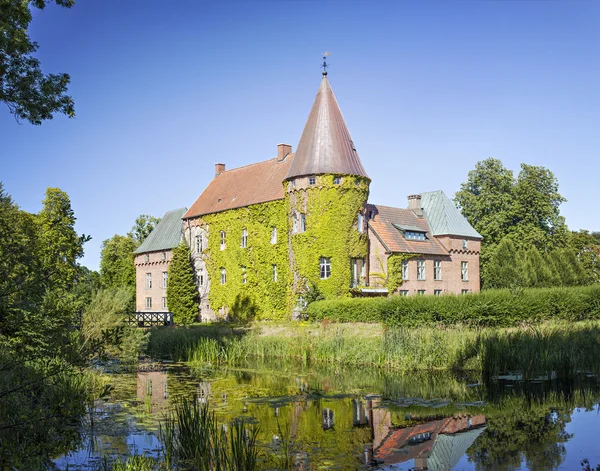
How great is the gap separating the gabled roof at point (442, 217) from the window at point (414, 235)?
3.87ft

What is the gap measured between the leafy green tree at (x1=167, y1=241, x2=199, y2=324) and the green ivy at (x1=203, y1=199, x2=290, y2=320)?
124cm

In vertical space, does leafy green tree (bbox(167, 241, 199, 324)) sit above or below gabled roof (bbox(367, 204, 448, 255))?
below

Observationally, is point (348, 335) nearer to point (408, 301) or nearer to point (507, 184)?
point (408, 301)

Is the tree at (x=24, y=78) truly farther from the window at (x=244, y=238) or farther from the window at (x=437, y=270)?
the window at (x=437, y=270)

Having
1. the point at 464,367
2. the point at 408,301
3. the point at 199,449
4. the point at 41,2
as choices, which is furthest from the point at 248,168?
the point at 199,449

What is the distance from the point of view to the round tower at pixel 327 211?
34406mm

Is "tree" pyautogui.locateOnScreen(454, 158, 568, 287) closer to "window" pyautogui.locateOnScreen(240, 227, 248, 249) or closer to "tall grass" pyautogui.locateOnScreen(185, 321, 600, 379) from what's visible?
"window" pyautogui.locateOnScreen(240, 227, 248, 249)

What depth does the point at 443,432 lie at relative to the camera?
1080cm

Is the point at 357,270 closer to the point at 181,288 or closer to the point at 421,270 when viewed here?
the point at 421,270

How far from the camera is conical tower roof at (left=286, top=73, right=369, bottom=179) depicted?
114 feet

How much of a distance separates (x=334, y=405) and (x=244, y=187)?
1142 inches

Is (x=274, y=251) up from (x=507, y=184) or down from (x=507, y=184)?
down

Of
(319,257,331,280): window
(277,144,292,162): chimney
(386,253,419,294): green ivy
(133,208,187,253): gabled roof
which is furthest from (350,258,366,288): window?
(133,208,187,253): gabled roof

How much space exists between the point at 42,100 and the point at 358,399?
8.68 m
